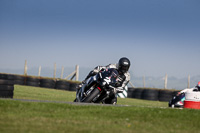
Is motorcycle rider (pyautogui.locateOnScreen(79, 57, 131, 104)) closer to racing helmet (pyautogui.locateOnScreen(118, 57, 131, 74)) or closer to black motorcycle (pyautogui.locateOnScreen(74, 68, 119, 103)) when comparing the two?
racing helmet (pyautogui.locateOnScreen(118, 57, 131, 74))

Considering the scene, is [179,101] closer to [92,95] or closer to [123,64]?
[123,64]

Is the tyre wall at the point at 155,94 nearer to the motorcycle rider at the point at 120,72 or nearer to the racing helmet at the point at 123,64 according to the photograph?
the motorcycle rider at the point at 120,72

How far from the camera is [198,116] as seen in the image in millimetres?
8266

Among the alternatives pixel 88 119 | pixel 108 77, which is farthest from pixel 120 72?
pixel 88 119

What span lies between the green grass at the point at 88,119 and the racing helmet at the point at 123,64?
8.77 ft

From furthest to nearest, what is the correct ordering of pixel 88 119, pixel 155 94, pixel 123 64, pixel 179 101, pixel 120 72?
pixel 155 94 → pixel 179 101 → pixel 120 72 → pixel 123 64 → pixel 88 119

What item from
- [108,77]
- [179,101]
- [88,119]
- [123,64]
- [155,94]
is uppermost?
[123,64]

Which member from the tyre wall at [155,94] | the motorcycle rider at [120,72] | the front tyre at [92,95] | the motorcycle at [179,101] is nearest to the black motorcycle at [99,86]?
the front tyre at [92,95]

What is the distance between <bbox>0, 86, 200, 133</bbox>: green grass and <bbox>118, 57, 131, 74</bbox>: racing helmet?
2.67m

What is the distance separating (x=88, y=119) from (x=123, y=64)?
4.38 meters

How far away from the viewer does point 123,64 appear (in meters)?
11.1

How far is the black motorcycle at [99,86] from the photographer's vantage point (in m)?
10.4

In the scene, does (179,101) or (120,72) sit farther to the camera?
(179,101)

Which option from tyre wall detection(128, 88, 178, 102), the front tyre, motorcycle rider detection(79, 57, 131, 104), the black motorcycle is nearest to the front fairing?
the black motorcycle
